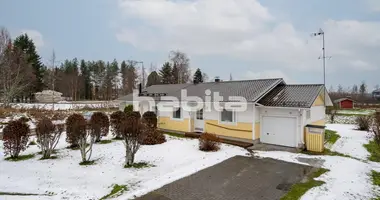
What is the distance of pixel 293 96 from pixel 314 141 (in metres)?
2.99

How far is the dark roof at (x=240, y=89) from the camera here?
14880 millimetres

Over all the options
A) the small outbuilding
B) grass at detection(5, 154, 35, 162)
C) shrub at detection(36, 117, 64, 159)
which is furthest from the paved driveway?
the small outbuilding

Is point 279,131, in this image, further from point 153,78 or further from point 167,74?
point 153,78

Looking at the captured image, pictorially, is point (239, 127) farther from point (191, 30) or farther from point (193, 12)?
point (191, 30)

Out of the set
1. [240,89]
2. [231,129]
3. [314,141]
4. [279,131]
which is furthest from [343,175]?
[240,89]

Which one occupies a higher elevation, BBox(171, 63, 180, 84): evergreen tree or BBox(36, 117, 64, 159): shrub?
BBox(171, 63, 180, 84): evergreen tree

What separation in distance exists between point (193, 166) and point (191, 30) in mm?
16552

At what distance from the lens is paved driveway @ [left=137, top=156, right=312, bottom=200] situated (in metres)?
6.86

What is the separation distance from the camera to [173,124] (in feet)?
61.6

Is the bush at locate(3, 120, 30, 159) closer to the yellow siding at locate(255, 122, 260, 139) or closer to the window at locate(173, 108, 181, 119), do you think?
the window at locate(173, 108, 181, 119)

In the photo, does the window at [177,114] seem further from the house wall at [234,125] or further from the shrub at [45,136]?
the shrub at [45,136]

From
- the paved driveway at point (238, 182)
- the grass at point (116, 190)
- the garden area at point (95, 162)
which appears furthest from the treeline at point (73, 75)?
the grass at point (116, 190)

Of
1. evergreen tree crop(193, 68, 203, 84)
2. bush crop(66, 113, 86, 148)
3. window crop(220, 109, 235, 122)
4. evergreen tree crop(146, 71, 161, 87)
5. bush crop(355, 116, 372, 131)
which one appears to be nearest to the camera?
bush crop(66, 113, 86, 148)

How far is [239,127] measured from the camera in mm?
14633
